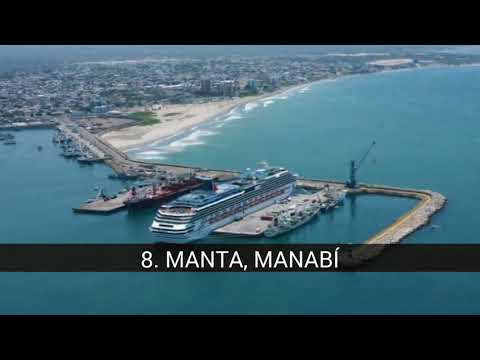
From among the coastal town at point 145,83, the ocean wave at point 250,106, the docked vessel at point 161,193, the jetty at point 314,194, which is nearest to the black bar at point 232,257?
the jetty at point 314,194

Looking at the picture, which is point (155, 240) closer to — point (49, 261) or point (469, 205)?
point (49, 261)

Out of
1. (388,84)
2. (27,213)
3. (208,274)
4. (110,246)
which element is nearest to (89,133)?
(27,213)

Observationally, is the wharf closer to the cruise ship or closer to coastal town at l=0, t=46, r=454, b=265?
coastal town at l=0, t=46, r=454, b=265

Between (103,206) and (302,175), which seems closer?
(103,206)

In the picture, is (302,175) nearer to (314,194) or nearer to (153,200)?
(314,194)

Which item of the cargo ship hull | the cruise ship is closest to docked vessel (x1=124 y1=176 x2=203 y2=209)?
the cargo ship hull

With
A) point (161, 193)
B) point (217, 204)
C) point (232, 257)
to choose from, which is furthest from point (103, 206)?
point (232, 257)
